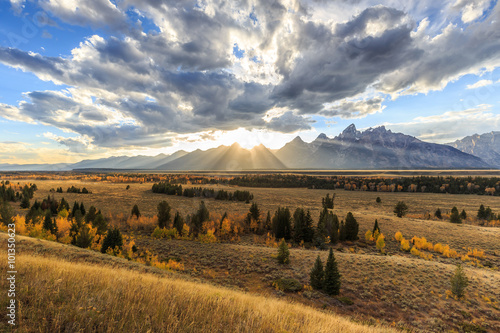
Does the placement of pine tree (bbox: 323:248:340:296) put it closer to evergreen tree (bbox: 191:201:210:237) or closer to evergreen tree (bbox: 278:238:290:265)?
evergreen tree (bbox: 278:238:290:265)

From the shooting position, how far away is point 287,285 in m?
23.9

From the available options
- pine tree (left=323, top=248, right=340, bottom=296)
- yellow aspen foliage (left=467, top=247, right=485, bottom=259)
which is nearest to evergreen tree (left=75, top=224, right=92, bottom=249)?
pine tree (left=323, top=248, right=340, bottom=296)

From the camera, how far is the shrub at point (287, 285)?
925 inches

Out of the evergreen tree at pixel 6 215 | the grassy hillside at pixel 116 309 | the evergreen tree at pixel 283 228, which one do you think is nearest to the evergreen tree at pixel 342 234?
the evergreen tree at pixel 283 228

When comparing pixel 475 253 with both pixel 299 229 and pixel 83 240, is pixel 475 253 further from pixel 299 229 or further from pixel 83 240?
pixel 83 240

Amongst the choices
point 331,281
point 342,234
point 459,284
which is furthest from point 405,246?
point 331,281

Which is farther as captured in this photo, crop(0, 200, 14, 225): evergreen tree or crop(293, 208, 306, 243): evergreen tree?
crop(293, 208, 306, 243): evergreen tree

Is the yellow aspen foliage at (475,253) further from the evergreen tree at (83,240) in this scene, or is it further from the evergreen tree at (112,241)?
the evergreen tree at (83,240)

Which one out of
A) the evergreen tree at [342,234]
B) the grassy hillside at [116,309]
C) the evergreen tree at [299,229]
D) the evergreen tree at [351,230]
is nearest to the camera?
the grassy hillside at [116,309]

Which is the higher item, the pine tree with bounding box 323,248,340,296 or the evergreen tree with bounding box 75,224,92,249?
the evergreen tree with bounding box 75,224,92,249

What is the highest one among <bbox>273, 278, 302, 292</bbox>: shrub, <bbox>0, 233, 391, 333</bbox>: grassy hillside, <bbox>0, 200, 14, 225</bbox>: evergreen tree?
<bbox>0, 233, 391, 333</bbox>: grassy hillside

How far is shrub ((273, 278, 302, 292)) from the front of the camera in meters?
23.5

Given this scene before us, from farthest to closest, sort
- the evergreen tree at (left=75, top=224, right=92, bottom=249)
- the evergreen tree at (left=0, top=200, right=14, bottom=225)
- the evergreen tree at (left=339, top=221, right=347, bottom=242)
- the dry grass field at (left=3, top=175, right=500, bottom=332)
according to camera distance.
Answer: the evergreen tree at (left=339, top=221, right=347, bottom=242) < the evergreen tree at (left=0, top=200, right=14, bottom=225) < the evergreen tree at (left=75, top=224, right=92, bottom=249) < the dry grass field at (left=3, top=175, right=500, bottom=332)

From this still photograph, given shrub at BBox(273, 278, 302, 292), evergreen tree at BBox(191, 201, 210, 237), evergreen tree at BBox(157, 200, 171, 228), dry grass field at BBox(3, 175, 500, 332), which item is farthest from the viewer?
evergreen tree at BBox(157, 200, 171, 228)
